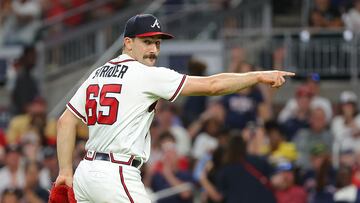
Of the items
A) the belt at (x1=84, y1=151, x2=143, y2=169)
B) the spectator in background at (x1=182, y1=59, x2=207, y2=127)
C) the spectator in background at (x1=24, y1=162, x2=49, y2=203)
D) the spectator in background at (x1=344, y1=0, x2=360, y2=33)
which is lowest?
the spectator in background at (x1=24, y1=162, x2=49, y2=203)

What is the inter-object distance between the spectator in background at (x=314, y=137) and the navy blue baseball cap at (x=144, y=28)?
7334 mm

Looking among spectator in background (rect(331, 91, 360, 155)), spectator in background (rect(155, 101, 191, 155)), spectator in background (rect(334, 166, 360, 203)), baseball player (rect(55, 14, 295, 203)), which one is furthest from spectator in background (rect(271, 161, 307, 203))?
baseball player (rect(55, 14, 295, 203))

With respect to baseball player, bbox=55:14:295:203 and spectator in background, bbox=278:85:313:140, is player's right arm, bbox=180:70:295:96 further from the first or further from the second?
spectator in background, bbox=278:85:313:140

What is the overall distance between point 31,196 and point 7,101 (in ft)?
13.5

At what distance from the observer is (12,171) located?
51.0 feet

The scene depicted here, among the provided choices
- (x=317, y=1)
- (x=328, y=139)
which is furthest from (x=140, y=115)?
(x=317, y=1)

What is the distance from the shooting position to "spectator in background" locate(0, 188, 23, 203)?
14.5 m

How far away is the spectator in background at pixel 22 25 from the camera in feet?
64.0

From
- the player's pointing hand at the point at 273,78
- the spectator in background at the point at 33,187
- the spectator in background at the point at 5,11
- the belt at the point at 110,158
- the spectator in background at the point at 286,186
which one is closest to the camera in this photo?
the player's pointing hand at the point at 273,78

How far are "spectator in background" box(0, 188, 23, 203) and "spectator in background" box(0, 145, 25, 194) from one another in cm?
68

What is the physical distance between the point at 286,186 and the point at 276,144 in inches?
44.8

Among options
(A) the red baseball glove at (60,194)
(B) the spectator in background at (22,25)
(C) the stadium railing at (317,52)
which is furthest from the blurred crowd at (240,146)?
(A) the red baseball glove at (60,194)

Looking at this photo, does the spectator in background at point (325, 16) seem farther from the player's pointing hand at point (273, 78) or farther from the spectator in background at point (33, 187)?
the player's pointing hand at point (273, 78)

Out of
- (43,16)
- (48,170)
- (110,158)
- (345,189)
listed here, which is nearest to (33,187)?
(48,170)
